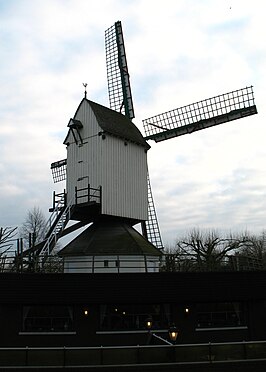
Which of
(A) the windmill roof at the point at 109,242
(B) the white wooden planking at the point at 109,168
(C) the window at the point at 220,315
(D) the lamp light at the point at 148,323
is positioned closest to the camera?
(D) the lamp light at the point at 148,323

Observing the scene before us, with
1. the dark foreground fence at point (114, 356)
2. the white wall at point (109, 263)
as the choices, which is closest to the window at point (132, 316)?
the white wall at point (109, 263)

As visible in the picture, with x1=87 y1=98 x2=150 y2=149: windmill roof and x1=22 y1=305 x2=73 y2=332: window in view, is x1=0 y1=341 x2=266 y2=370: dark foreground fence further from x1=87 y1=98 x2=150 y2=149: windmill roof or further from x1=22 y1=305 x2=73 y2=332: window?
x1=87 y1=98 x2=150 y2=149: windmill roof

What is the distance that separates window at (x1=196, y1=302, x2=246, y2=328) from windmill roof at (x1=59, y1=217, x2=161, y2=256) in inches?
143

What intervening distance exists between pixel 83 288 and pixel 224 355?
20.4 ft

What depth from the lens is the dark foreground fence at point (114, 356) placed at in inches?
543

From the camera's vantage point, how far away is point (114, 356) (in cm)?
1394

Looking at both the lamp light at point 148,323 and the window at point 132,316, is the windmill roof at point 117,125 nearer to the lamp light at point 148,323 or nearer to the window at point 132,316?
the window at point 132,316

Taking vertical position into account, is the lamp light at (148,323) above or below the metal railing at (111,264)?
below

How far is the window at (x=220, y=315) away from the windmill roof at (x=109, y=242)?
362cm

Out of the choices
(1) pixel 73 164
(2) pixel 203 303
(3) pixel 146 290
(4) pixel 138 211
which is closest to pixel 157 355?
(3) pixel 146 290

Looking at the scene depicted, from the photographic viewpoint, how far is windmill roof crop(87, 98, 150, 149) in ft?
72.2

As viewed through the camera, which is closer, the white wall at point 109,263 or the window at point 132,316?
the window at point 132,316

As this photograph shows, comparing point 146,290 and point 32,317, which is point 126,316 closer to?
point 146,290

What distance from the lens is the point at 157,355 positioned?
46.0 ft
